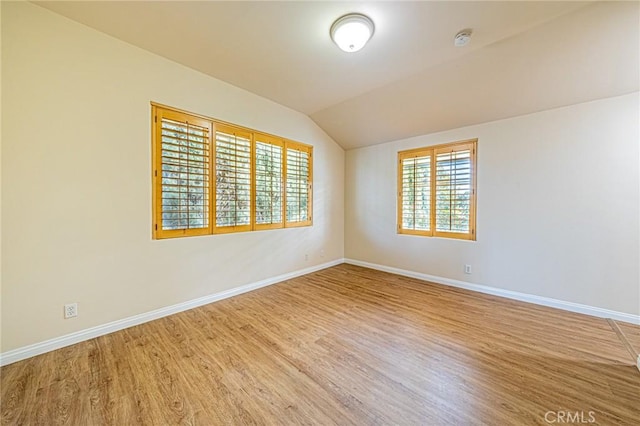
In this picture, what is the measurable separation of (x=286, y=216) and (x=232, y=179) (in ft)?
3.73

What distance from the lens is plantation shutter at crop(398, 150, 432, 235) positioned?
167 inches

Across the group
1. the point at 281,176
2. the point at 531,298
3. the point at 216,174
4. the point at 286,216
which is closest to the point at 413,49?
the point at 281,176

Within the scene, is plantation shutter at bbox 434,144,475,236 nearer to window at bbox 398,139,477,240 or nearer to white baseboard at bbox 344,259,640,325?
window at bbox 398,139,477,240

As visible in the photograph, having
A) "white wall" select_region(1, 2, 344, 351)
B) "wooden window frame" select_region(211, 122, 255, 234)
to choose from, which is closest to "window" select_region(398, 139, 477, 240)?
"wooden window frame" select_region(211, 122, 255, 234)

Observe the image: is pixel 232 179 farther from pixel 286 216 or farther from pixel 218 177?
pixel 286 216

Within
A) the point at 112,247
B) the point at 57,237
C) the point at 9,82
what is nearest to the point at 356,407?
the point at 112,247

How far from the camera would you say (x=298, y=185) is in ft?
14.6

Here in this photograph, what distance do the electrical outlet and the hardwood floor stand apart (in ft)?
0.95

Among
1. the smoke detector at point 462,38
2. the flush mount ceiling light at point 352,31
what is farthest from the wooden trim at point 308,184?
the smoke detector at point 462,38

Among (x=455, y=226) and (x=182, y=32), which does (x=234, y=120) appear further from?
(x=455, y=226)

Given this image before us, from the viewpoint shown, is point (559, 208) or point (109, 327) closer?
point (109, 327)

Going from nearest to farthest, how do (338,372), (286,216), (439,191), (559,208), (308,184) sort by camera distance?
(338,372), (559,208), (439,191), (286,216), (308,184)

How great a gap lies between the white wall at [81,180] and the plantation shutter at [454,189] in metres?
3.48

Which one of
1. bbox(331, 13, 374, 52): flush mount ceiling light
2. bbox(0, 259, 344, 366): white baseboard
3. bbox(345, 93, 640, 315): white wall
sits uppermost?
bbox(331, 13, 374, 52): flush mount ceiling light
